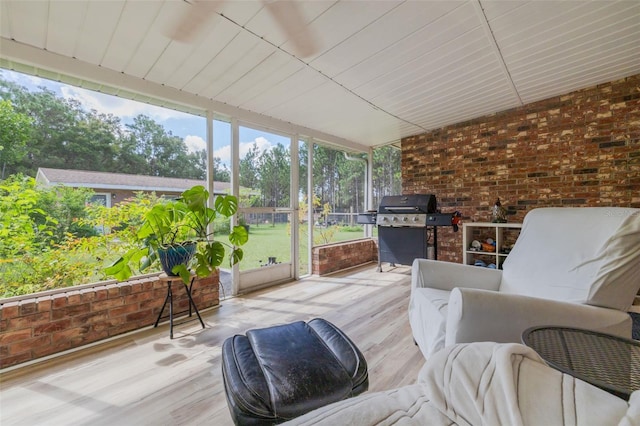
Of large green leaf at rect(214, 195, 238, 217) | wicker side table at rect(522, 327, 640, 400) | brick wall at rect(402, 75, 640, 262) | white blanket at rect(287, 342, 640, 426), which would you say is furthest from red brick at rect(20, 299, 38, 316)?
brick wall at rect(402, 75, 640, 262)

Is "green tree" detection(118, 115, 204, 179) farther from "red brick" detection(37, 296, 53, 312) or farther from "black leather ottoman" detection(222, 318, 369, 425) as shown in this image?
"black leather ottoman" detection(222, 318, 369, 425)

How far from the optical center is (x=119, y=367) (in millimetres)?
1816

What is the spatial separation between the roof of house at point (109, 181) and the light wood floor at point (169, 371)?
131cm

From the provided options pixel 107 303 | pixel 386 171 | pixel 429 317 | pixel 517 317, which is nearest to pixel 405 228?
pixel 386 171

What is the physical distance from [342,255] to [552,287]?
3.29m

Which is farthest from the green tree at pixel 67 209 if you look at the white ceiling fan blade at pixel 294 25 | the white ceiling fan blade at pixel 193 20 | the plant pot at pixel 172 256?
the white ceiling fan blade at pixel 294 25

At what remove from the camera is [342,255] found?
15.3ft

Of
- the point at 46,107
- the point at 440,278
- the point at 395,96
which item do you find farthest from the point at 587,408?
the point at 46,107

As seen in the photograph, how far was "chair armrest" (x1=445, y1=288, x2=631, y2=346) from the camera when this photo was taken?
47.9 inches

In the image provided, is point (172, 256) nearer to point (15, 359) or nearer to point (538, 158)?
point (15, 359)

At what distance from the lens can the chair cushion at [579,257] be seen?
1298 mm

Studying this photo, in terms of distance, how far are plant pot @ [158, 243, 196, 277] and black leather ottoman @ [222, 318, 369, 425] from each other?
1315 mm

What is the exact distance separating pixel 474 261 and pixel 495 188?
3.64 feet

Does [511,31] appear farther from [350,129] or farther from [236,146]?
[236,146]
